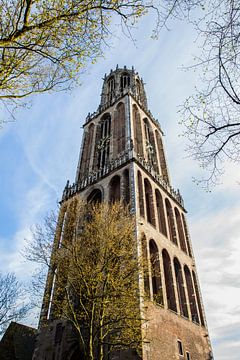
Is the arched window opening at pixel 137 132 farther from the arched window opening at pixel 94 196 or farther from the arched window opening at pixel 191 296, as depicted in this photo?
the arched window opening at pixel 191 296

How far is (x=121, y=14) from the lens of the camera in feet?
19.9

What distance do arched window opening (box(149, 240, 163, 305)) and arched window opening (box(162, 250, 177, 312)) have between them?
1.21m

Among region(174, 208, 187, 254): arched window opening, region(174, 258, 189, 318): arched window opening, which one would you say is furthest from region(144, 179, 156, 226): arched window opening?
region(174, 208, 187, 254): arched window opening

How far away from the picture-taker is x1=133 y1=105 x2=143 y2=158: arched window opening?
28.5 metres

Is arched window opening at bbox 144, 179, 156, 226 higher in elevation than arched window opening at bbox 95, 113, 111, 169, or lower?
lower

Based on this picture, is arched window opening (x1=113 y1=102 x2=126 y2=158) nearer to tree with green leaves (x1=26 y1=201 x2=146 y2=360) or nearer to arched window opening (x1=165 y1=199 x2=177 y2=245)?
arched window opening (x1=165 y1=199 x2=177 y2=245)

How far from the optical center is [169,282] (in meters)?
19.6

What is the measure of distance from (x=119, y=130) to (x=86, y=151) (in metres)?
5.51

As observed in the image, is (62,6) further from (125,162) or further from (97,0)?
(125,162)

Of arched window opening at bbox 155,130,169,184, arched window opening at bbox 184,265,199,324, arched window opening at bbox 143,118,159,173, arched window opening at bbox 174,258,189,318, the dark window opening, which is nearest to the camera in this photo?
the dark window opening

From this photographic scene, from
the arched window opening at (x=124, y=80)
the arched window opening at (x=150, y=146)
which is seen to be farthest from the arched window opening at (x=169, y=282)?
the arched window opening at (x=124, y=80)

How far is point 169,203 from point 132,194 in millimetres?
7353

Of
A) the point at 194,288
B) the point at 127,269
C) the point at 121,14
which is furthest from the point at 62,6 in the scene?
the point at 194,288

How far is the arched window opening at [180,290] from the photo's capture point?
19.7m
